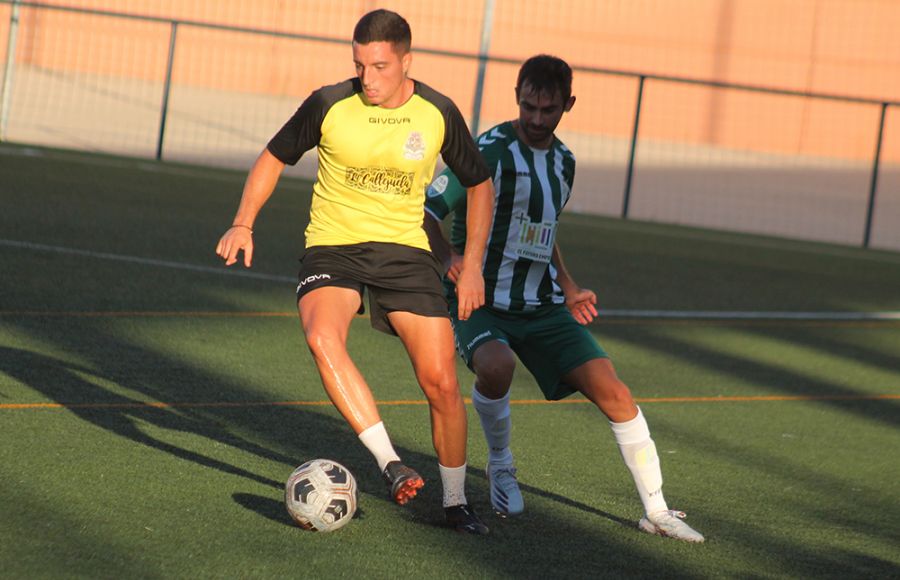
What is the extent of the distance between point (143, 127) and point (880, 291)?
584 inches

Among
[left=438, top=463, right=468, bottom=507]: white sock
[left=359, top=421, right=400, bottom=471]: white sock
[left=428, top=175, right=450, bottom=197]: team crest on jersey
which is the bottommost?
[left=438, top=463, right=468, bottom=507]: white sock

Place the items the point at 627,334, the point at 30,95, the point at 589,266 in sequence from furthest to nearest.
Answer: the point at 30,95, the point at 589,266, the point at 627,334

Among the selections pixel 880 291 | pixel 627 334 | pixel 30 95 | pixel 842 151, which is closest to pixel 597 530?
pixel 627 334

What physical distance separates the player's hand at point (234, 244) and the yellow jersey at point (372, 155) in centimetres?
31

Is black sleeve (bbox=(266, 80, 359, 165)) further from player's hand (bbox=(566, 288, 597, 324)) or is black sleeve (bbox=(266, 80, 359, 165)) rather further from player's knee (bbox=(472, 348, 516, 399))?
player's hand (bbox=(566, 288, 597, 324))

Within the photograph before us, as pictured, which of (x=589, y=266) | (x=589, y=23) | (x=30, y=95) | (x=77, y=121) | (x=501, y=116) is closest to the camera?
(x=589, y=266)

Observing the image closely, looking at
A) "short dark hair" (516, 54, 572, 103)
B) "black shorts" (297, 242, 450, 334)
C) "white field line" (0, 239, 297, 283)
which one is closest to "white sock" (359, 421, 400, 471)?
"black shorts" (297, 242, 450, 334)

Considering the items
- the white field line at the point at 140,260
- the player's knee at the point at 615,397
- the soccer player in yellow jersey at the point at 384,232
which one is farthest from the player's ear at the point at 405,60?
the white field line at the point at 140,260

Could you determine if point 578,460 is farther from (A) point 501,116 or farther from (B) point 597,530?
(A) point 501,116

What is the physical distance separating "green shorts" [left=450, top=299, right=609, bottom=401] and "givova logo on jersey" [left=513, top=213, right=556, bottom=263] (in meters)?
0.22

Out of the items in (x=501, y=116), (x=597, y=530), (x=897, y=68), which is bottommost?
(x=597, y=530)

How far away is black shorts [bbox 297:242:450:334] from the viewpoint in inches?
219

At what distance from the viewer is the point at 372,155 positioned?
217 inches

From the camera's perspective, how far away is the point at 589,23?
32.8m
